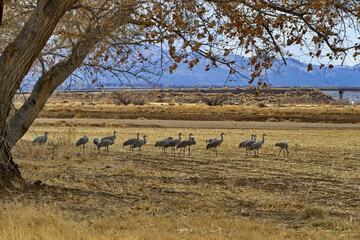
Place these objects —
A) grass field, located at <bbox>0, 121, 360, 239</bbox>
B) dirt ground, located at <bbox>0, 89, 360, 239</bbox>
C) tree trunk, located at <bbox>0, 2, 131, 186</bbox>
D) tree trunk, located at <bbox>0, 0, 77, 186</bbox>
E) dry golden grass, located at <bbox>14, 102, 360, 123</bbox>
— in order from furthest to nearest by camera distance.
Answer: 1. dry golden grass, located at <bbox>14, 102, 360, 123</bbox>
2. tree trunk, located at <bbox>0, 2, 131, 186</bbox>
3. tree trunk, located at <bbox>0, 0, 77, 186</bbox>
4. dirt ground, located at <bbox>0, 89, 360, 239</bbox>
5. grass field, located at <bbox>0, 121, 360, 239</bbox>

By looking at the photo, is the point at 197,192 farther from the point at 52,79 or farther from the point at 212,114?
the point at 212,114

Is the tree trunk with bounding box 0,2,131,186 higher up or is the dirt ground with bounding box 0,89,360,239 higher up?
the tree trunk with bounding box 0,2,131,186

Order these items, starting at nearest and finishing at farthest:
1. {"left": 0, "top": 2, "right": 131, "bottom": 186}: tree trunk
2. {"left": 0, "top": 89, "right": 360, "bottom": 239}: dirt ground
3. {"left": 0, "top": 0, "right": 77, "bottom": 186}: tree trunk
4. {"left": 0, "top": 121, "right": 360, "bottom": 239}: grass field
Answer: {"left": 0, "top": 121, "right": 360, "bottom": 239}: grass field < {"left": 0, "top": 89, "right": 360, "bottom": 239}: dirt ground < {"left": 0, "top": 0, "right": 77, "bottom": 186}: tree trunk < {"left": 0, "top": 2, "right": 131, "bottom": 186}: tree trunk

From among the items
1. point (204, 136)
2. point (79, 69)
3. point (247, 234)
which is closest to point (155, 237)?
point (247, 234)

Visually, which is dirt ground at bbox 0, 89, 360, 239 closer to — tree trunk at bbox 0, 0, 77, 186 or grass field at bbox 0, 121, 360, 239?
grass field at bbox 0, 121, 360, 239

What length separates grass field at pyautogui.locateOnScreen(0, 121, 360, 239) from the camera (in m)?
7.71

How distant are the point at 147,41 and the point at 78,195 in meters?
3.78

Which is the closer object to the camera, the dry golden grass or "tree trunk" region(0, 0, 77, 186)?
"tree trunk" region(0, 0, 77, 186)

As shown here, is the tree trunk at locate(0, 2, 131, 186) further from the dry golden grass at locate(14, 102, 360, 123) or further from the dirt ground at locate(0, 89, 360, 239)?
the dry golden grass at locate(14, 102, 360, 123)

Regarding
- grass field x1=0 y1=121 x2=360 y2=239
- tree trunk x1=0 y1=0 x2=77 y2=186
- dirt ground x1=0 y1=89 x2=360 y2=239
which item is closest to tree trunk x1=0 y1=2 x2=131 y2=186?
grass field x1=0 y1=121 x2=360 y2=239

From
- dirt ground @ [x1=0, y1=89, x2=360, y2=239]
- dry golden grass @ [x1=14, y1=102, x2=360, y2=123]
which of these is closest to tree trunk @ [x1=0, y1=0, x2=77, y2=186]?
dirt ground @ [x1=0, y1=89, x2=360, y2=239]

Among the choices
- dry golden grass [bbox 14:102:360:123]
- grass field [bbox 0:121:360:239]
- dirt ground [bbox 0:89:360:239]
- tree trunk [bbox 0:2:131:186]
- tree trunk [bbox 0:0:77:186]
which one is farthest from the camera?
dry golden grass [bbox 14:102:360:123]

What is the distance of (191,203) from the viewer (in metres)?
10.9

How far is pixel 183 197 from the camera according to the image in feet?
38.1
